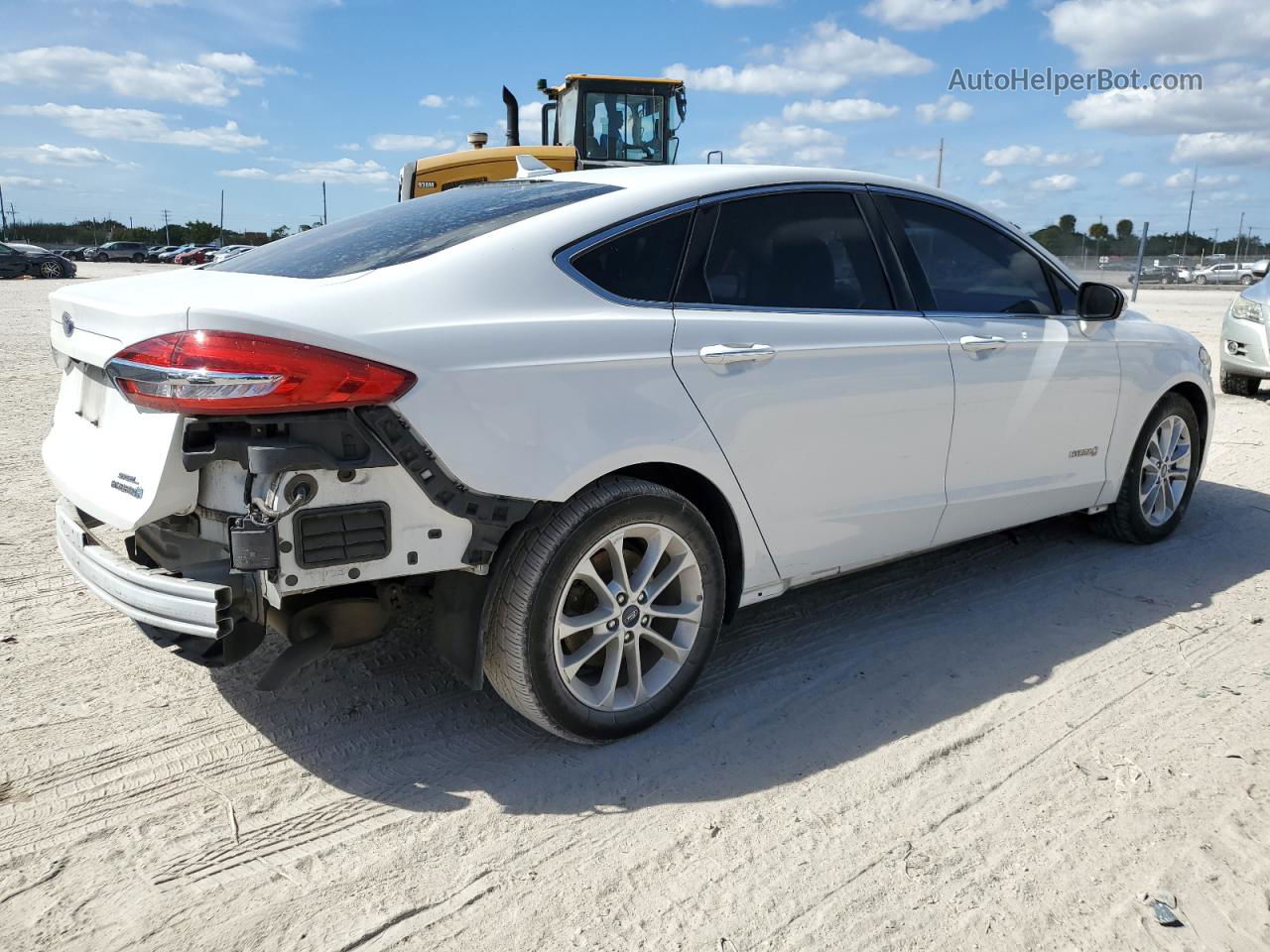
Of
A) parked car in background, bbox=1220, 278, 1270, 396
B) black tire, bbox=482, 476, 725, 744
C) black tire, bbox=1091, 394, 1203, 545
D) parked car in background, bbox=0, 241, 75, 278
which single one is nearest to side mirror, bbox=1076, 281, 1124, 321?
black tire, bbox=1091, 394, 1203, 545

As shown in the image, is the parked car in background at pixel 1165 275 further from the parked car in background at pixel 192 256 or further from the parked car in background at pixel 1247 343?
the parked car in background at pixel 192 256

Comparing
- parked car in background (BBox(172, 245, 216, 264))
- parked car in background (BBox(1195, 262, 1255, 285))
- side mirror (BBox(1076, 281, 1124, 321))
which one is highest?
parked car in background (BBox(1195, 262, 1255, 285))

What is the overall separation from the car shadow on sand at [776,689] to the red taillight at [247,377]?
116 centimetres

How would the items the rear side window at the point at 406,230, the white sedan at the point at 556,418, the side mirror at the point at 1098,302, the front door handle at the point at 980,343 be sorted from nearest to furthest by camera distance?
the white sedan at the point at 556,418 < the rear side window at the point at 406,230 < the front door handle at the point at 980,343 < the side mirror at the point at 1098,302

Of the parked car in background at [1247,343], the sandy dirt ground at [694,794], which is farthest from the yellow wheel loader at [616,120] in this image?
the sandy dirt ground at [694,794]

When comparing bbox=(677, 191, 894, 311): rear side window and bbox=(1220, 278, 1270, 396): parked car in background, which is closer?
bbox=(677, 191, 894, 311): rear side window

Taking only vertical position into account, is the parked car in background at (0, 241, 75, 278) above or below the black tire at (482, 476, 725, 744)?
above

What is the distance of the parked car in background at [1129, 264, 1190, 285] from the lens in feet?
143

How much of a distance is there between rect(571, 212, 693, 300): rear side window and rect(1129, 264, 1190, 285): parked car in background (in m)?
45.6

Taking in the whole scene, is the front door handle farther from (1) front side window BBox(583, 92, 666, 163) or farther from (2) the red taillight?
(1) front side window BBox(583, 92, 666, 163)

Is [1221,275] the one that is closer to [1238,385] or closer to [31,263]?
[1238,385]

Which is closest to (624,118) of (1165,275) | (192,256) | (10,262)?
(10,262)

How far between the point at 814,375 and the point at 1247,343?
8.23 meters

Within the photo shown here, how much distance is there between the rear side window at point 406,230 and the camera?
287 centimetres
